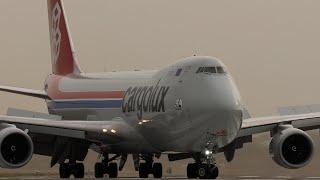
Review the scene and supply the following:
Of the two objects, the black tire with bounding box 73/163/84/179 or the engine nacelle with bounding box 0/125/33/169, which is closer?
the engine nacelle with bounding box 0/125/33/169

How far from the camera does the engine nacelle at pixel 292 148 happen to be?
Answer: 3944 centimetres

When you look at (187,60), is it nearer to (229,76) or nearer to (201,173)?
(229,76)

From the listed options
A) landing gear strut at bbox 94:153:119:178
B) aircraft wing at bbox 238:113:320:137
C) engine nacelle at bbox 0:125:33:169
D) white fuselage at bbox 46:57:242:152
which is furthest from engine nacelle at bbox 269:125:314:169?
landing gear strut at bbox 94:153:119:178

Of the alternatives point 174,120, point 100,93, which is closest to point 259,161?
point 100,93

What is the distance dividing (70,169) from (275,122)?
1037cm

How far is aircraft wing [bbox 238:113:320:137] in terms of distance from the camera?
4062 centimetres

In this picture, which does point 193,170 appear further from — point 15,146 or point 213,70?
point 15,146

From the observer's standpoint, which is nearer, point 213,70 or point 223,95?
point 223,95

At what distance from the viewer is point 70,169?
1807 inches

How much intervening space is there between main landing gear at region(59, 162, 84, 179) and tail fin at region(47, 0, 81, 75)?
29.5 feet

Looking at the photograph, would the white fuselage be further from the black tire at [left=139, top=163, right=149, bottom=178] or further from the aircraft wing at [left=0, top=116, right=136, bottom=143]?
the black tire at [left=139, top=163, right=149, bottom=178]

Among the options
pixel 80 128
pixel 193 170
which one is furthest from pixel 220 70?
pixel 80 128

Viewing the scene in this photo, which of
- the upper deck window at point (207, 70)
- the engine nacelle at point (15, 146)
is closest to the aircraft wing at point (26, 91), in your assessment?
the engine nacelle at point (15, 146)

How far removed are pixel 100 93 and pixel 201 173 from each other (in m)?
12.7
